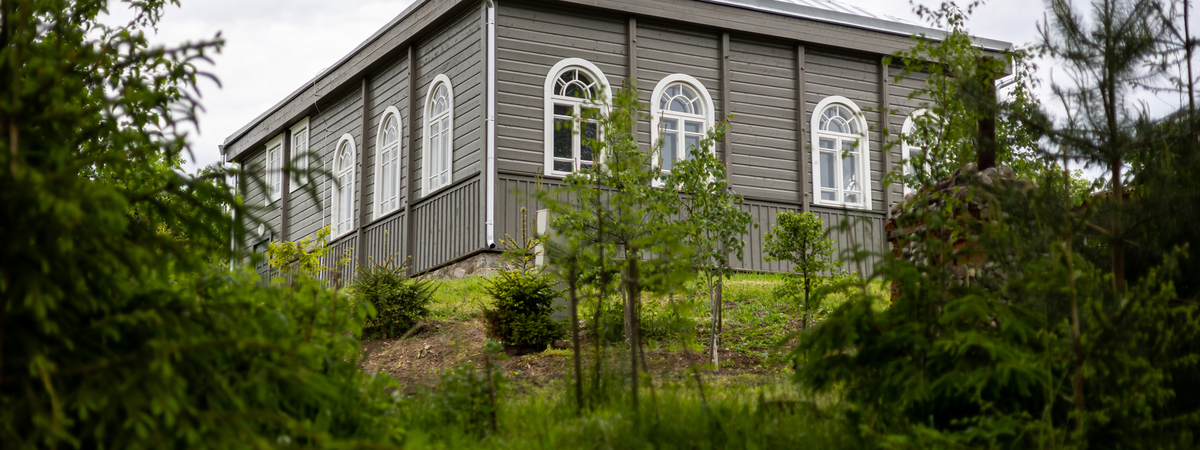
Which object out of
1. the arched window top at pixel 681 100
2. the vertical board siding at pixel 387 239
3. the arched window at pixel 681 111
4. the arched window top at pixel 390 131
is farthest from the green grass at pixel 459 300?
the arched window top at pixel 681 100

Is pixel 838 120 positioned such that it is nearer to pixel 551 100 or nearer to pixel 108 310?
pixel 551 100

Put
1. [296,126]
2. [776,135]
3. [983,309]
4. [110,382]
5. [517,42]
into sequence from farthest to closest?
[296,126]
[776,135]
[517,42]
[983,309]
[110,382]

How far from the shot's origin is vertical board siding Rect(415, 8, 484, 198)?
14.5 metres

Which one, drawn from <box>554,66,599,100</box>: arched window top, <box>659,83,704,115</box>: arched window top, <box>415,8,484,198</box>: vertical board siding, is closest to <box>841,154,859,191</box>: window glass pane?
<box>659,83,704,115</box>: arched window top

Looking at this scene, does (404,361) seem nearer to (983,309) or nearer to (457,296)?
(457,296)

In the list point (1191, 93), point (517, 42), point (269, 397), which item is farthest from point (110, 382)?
point (517, 42)

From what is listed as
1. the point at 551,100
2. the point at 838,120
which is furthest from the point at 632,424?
the point at 838,120

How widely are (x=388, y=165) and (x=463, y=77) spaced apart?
301 cm

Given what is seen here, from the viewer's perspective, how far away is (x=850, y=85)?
17.1 metres

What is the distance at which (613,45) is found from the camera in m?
15.4

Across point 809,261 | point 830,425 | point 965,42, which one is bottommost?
point 830,425

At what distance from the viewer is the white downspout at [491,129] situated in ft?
46.0

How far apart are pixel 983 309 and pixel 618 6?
11694 millimetres

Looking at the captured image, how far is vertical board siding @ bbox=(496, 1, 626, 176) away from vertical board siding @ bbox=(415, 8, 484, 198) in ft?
1.05
